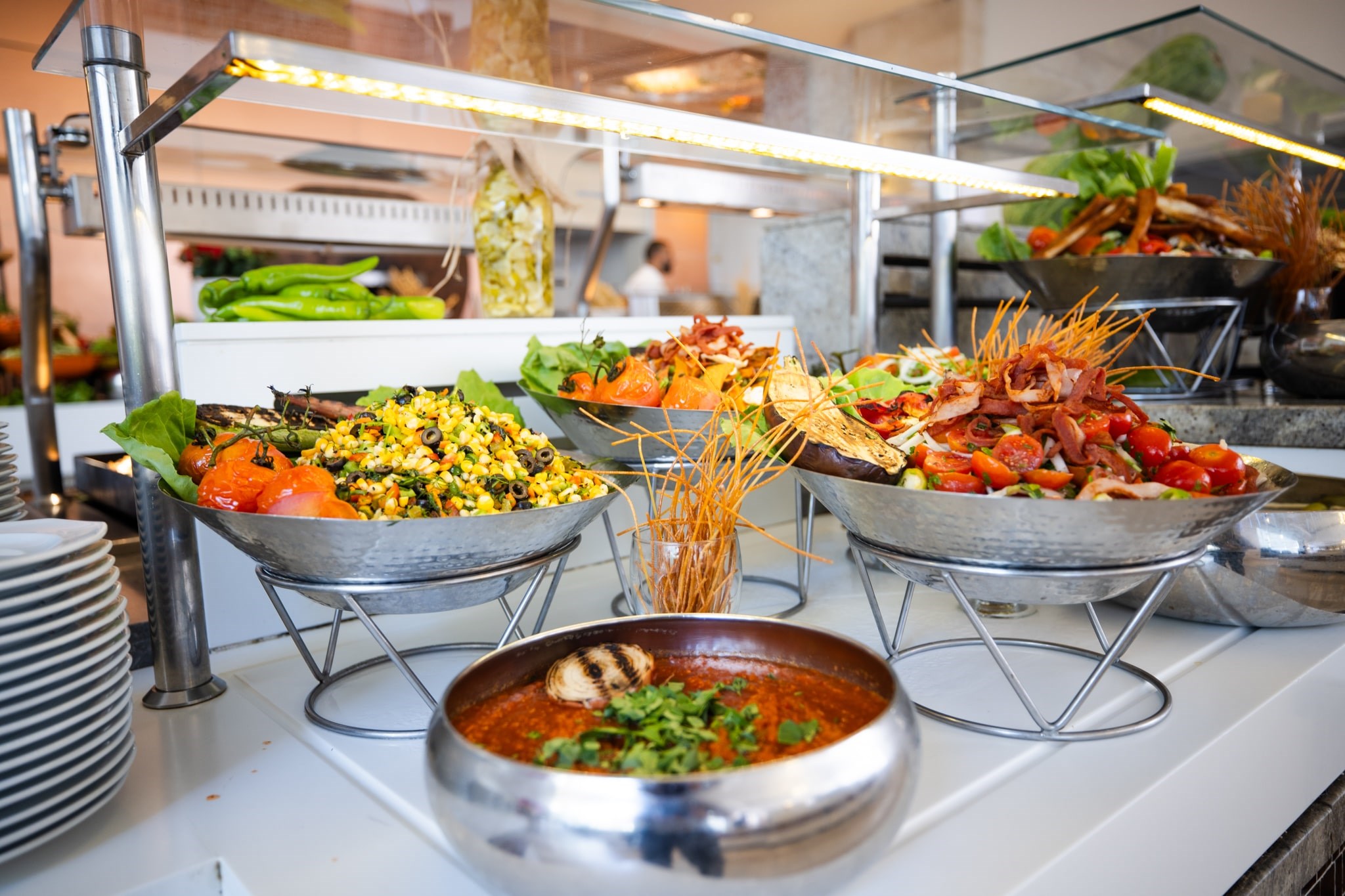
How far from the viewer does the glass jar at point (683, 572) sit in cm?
104

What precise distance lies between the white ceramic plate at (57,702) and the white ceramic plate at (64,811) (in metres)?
0.07

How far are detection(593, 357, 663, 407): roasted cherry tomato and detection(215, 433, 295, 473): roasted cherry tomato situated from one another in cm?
49

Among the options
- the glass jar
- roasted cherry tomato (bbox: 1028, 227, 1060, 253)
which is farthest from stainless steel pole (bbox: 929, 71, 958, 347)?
the glass jar

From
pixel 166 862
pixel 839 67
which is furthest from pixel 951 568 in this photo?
pixel 839 67

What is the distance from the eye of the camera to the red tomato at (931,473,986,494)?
92 cm

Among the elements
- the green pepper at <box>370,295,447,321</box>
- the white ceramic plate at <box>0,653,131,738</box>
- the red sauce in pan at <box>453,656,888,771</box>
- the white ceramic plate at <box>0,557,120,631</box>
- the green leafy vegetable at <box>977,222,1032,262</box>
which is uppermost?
the green leafy vegetable at <box>977,222,1032,262</box>

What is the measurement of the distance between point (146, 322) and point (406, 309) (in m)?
0.63

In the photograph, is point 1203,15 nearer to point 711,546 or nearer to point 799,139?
point 799,139

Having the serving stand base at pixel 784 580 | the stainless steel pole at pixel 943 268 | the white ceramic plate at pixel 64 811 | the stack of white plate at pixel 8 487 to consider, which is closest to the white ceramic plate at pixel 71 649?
the white ceramic plate at pixel 64 811

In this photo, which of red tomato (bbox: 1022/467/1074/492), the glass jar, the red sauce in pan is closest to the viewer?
the red sauce in pan

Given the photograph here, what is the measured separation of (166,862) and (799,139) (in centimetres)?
104

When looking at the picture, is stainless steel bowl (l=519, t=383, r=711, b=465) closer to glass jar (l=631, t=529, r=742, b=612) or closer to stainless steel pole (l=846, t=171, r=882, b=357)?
glass jar (l=631, t=529, r=742, b=612)

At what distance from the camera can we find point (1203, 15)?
173 centimetres

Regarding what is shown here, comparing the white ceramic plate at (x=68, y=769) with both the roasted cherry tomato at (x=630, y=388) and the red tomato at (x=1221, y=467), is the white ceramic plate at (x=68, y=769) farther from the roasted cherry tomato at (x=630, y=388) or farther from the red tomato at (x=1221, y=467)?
the red tomato at (x=1221, y=467)
